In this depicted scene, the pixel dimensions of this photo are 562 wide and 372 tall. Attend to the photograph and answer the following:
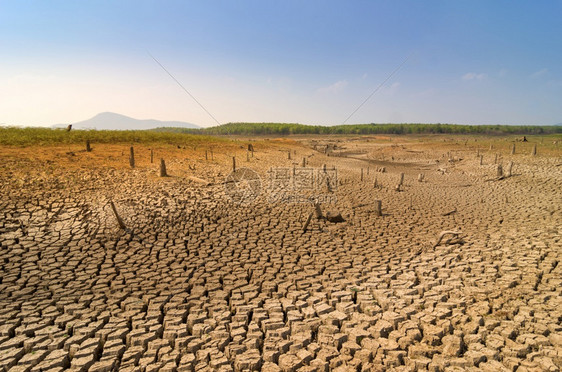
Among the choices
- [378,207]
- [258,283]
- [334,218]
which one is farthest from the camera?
[378,207]

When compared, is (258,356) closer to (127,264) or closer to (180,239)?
(127,264)

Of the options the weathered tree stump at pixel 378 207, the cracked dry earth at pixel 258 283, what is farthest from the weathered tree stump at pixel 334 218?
the weathered tree stump at pixel 378 207

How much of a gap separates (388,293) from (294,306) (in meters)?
1.79

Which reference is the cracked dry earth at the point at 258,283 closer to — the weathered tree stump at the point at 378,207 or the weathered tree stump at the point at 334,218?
the weathered tree stump at the point at 334,218

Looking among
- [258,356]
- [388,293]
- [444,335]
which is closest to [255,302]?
[258,356]

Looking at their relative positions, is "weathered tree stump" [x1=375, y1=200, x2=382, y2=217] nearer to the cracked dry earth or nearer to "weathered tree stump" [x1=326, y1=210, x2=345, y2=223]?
the cracked dry earth

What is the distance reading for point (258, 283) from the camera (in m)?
6.20

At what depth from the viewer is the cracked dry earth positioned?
421 cm

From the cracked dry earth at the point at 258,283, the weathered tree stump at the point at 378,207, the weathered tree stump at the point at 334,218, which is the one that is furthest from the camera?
the weathered tree stump at the point at 378,207

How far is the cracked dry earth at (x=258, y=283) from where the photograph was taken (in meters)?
4.21

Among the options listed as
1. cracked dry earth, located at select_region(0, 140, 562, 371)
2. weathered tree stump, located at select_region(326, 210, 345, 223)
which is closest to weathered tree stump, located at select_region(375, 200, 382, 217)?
cracked dry earth, located at select_region(0, 140, 562, 371)

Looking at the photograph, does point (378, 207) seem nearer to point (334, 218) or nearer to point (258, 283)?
point (334, 218)

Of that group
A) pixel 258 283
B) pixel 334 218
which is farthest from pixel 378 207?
pixel 258 283

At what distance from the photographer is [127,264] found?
6.75 m
